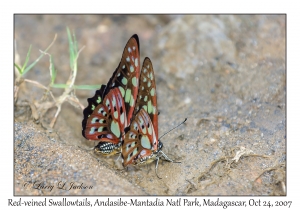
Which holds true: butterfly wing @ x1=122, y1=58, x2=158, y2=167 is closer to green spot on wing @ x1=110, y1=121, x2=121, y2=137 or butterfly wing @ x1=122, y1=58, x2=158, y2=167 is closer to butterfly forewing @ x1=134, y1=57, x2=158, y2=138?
butterfly forewing @ x1=134, y1=57, x2=158, y2=138

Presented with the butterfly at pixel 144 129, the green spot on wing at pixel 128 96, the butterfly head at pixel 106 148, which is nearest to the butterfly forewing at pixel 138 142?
the butterfly at pixel 144 129

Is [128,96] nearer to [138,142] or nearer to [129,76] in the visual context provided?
[129,76]

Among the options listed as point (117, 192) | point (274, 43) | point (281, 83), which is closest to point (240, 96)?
point (281, 83)

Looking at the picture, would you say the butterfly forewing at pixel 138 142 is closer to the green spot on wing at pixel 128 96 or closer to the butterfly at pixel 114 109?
the butterfly at pixel 114 109

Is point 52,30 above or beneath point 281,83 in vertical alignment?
above

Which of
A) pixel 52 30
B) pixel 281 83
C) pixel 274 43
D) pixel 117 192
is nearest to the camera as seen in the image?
pixel 117 192

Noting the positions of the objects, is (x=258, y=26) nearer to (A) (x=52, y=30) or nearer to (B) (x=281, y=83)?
(B) (x=281, y=83)
